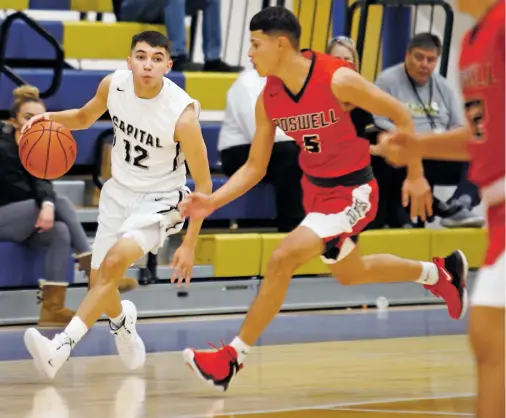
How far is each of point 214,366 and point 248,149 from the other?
325 centimetres

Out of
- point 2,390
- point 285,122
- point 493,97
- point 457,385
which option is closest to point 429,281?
point 457,385

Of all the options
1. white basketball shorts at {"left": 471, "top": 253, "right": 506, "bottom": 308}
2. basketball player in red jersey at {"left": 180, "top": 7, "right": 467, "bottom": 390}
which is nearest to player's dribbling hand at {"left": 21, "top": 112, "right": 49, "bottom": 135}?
basketball player in red jersey at {"left": 180, "top": 7, "right": 467, "bottom": 390}

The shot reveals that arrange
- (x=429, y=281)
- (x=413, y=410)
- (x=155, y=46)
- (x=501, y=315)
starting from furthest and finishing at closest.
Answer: (x=429, y=281), (x=155, y=46), (x=413, y=410), (x=501, y=315)

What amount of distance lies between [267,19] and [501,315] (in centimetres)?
248

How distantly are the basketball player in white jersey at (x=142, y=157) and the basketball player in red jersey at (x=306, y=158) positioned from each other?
470mm

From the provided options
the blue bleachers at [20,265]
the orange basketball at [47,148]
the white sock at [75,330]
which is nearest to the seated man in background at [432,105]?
the blue bleachers at [20,265]

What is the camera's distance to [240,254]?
8.13 m

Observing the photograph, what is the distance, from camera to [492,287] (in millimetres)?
3150

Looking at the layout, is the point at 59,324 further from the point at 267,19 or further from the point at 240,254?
the point at 267,19

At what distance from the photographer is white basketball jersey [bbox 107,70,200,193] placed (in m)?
5.79

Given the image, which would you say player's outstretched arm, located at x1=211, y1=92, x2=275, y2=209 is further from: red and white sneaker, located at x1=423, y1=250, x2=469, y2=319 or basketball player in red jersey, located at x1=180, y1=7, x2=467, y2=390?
red and white sneaker, located at x1=423, y1=250, x2=469, y2=319

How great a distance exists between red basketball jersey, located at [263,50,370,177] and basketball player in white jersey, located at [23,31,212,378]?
49cm

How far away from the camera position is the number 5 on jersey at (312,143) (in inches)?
213

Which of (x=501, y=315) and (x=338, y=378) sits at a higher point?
(x=501, y=315)
